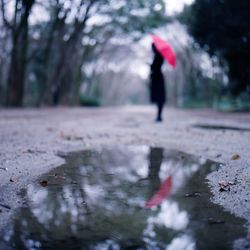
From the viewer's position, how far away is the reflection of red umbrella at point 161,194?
358cm

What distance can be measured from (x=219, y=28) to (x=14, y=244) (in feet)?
59.9

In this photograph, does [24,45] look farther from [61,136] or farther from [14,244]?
[14,244]

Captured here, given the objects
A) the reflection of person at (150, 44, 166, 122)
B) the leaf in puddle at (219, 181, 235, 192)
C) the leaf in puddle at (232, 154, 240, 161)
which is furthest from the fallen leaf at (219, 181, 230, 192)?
the reflection of person at (150, 44, 166, 122)

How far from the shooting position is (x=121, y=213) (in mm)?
3295

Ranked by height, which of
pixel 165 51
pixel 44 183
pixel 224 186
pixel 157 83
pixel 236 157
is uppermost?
pixel 165 51

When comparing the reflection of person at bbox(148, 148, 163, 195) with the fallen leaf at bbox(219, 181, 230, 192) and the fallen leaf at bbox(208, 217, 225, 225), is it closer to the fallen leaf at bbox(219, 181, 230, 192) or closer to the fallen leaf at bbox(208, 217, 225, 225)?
the fallen leaf at bbox(219, 181, 230, 192)

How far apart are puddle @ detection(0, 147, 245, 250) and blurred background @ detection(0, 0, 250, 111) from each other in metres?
7.20

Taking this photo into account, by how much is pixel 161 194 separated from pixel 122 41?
104 ft

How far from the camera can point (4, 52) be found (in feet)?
103

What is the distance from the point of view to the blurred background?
19453 millimetres

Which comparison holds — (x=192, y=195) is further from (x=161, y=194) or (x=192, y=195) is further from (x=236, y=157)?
(x=236, y=157)

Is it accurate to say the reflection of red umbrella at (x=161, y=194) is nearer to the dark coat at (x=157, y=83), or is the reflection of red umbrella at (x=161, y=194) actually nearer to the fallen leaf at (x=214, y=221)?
the fallen leaf at (x=214, y=221)

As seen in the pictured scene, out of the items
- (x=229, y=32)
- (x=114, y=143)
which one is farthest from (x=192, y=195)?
(x=229, y=32)

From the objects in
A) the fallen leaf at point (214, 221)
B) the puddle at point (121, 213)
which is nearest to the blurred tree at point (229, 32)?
the puddle at point (121, 213)
